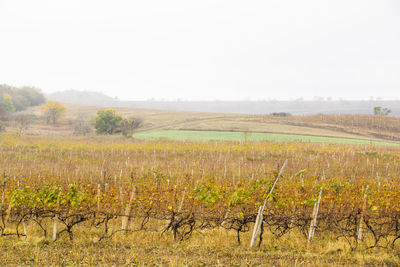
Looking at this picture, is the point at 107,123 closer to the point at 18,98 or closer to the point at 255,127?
the point at 255,127

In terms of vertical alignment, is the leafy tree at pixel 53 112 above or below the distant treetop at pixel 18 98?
below

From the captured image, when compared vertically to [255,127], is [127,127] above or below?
above

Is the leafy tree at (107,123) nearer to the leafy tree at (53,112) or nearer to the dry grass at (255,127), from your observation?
the dry grass at (255,127)

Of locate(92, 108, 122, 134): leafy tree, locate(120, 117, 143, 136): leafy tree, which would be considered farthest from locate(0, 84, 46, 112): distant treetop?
locate(120, 117, 143, 136): leafy tree

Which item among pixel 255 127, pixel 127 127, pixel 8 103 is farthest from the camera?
pixel 8 103

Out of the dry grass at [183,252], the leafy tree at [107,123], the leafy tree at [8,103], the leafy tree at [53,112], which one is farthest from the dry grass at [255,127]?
the dry grass at [183,252]

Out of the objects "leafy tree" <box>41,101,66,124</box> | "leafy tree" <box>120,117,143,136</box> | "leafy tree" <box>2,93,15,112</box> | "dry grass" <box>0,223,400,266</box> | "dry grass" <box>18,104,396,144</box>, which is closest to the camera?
"dry grass" <box>0,223,400,266</box>

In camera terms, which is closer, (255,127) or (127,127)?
(127,127)

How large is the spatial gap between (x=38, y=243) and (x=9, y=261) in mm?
1572

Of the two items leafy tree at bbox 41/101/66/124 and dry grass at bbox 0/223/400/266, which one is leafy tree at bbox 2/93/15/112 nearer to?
leafy tree at bbox 41/101/66/124

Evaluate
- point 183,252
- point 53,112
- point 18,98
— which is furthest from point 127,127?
point 18,98

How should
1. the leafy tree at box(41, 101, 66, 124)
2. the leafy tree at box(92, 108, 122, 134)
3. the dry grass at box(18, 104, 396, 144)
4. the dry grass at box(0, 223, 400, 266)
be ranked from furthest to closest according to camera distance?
the leafy tree at box(41, 101, 66, 124) < the dry grass at box(18, 104, 396, 144) < the leafy tree at box(92, 108, 122, 134) < the dry grass at box(0, 223, 400, 266)

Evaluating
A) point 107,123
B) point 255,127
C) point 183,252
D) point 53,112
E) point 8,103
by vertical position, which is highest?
point 8,103

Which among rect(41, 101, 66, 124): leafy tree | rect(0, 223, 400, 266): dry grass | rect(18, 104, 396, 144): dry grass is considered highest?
rect(41, 101, 66, 124): leafy tree
